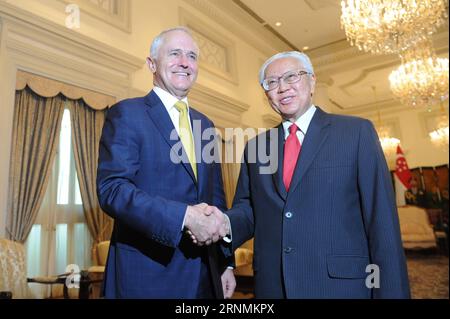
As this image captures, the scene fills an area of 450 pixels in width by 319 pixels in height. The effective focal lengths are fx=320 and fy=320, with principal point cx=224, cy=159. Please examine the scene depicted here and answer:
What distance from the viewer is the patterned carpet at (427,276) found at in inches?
179

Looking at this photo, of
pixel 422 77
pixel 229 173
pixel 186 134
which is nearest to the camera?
pixel 186 134

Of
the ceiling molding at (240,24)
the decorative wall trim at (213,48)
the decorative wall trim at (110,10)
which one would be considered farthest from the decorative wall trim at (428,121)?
the decorative wall trim at (110,10)

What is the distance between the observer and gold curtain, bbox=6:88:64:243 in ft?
10.2

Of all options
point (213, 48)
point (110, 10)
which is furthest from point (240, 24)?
point (110, 10)

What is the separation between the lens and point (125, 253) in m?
1.28

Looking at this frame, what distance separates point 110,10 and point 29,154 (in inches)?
75.5

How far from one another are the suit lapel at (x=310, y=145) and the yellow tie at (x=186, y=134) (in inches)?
17.7

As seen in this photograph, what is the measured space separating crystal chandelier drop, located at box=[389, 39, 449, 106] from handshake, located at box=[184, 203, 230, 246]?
18.4ft

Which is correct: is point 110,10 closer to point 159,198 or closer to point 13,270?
point 13,270

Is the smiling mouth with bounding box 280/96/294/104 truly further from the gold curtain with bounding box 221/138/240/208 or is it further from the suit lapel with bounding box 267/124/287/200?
the gold curtain with bounding box 221/138/240/208

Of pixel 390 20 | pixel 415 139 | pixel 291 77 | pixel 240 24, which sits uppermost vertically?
pixel 240 24

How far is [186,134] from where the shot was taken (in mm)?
1493

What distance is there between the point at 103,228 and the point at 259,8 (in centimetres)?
409

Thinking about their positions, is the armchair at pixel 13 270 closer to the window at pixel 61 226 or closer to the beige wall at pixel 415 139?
the window at pixel 61 226
